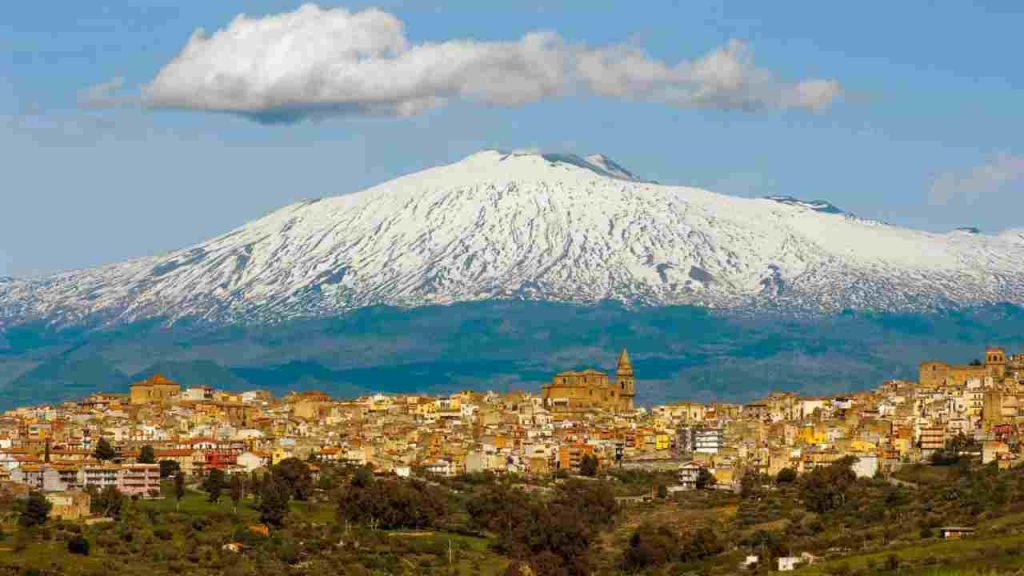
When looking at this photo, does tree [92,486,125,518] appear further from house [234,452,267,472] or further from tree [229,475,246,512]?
house [234,452,267,472]

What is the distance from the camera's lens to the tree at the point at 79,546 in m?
76.4

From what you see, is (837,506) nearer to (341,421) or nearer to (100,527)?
(100,527)

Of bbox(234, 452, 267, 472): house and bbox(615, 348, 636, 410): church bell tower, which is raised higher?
bbox(615, 348, 636, 410): church bell tower

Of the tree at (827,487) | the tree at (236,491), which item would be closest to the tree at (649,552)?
the tree at (827,487)

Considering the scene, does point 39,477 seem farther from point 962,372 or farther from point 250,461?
point 962,372

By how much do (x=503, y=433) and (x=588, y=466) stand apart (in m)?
12.3

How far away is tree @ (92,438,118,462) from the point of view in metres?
101

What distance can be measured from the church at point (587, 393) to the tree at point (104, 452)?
35.9m

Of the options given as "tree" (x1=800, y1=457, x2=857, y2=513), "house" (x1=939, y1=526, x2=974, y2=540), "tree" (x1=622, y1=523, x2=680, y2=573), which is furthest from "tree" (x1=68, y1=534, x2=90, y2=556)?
"tree" (x1=800, y1=457, x2=857, y2=513)

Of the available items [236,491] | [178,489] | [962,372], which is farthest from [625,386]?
[236,491]

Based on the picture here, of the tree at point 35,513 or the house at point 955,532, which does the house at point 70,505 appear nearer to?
the tree at point 35,513

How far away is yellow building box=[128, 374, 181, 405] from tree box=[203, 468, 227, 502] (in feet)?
125

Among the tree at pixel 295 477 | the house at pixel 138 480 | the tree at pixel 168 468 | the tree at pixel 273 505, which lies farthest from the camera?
the tree at pixel 168 468

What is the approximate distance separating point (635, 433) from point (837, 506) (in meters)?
31.9
